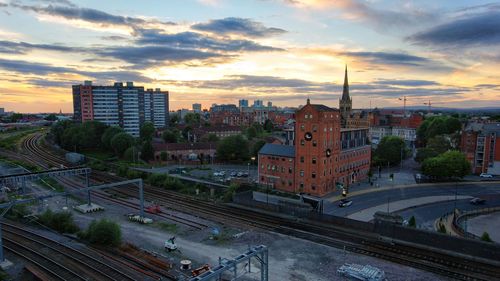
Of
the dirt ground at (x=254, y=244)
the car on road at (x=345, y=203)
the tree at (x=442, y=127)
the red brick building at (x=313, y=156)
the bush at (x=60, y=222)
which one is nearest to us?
the dirt ground at (x=254, y=244)

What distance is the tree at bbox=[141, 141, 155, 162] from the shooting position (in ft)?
257

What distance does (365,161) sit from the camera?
62344mm

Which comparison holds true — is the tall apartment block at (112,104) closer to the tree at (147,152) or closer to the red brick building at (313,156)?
the tree at (147,152)

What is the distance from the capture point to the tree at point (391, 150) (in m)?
74.1

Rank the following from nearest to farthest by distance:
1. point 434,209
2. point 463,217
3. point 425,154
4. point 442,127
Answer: point 463,217 < point 434,209 < point 425,154 < point 442,127

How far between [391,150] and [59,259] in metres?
67.2

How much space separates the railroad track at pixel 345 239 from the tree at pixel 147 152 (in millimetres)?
30724

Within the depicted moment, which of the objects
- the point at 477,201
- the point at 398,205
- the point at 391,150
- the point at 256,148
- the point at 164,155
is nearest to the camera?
the point at 398,205

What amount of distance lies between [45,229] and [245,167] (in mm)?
44971

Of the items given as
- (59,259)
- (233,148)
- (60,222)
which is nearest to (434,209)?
(59,259)

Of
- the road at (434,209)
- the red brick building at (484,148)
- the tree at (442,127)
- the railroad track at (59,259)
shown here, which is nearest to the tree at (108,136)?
the railroad track at (59,259)

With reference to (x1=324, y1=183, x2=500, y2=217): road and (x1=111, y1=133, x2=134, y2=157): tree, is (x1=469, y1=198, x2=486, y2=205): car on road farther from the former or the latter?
(x1=111, y1=133, x2=134, y2=157): tree

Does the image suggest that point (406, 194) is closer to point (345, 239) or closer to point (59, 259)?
point (345, 239)

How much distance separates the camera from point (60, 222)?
3406cm
